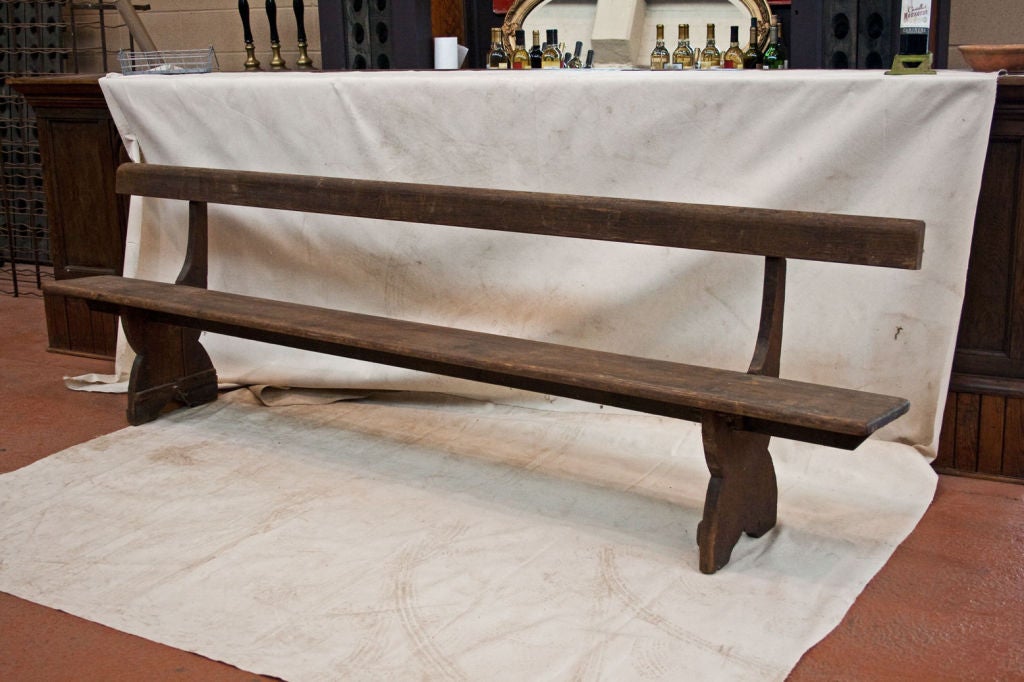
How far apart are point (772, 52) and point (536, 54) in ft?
2.63

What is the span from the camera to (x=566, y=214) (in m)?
2.54

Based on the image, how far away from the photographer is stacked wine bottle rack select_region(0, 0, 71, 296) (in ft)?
16.5

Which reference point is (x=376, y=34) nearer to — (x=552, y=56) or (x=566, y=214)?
(x=552, y=56)

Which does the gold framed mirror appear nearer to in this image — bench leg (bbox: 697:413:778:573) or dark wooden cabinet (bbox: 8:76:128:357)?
dark wooden cabinet (bbox: 8:76:128:357)

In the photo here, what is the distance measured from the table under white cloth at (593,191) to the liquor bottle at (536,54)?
86 cm

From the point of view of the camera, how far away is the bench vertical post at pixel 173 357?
308 cm

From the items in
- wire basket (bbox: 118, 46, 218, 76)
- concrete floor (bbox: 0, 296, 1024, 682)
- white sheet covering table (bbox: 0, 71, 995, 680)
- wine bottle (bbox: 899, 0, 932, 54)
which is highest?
wine bottle (bbox: 899, 0, 932, 54)

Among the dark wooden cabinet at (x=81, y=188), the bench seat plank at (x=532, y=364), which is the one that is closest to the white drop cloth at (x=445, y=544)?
the bench seat plank at (x=532, y=364)

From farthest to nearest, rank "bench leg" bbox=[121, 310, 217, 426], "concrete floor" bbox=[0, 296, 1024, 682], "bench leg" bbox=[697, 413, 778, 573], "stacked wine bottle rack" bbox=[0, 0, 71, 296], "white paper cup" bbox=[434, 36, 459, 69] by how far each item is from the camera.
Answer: "stacked wine bottle rack" bbox=[0, 0, 71, 296] → "white paper cup" bbox=[434, 36, 459, 69] → "bench leg" bbox=[121, 310, 217, 426] → "bench leg" bbox=[697, 413, 778, 573] → "concrete floor" bbox=[0, 296, 1024, 682]

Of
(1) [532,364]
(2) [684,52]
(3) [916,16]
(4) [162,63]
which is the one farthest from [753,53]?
(4) [162,63]

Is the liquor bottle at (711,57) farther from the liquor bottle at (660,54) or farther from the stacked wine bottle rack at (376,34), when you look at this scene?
the stacked wine bottle rack at (376,34)

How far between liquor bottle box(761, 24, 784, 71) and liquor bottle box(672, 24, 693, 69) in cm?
23

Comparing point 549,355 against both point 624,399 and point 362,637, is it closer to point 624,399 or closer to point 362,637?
point 624,399

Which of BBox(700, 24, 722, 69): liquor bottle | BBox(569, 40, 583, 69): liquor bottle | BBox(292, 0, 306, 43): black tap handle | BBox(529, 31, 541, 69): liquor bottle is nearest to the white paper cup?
BBox(529, 31, 541, 69): liquor bottle
